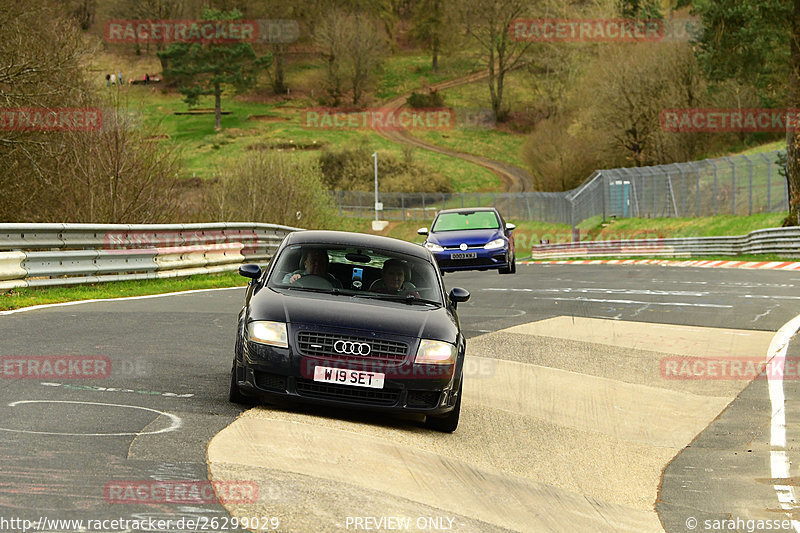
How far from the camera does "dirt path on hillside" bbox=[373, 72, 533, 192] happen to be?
104312 mm

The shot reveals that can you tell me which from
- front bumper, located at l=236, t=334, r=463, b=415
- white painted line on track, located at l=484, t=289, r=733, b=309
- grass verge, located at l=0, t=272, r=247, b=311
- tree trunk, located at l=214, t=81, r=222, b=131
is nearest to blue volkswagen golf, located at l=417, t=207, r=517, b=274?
white painted line on track, located at l=484, t=289, r=733, b=309

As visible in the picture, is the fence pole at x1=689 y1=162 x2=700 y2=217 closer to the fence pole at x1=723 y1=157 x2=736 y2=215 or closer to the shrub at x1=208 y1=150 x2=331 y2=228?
the fence pole at x1=723 y1=157 x2=736 y2=215

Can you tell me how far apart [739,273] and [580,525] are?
882 inches

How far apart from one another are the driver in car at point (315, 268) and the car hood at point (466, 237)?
1433 centimetres

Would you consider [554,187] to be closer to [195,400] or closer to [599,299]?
[599,299]

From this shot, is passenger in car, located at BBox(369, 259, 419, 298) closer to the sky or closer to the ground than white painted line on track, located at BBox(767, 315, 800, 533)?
closer to the sky

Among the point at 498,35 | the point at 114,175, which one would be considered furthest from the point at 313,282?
the point at 498,35

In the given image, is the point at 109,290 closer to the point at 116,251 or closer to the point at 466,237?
the point at 116,251

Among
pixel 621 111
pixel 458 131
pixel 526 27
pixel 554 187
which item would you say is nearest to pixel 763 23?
pixel 621 111

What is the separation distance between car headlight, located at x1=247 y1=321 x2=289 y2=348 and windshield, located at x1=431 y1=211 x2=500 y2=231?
1663 cm

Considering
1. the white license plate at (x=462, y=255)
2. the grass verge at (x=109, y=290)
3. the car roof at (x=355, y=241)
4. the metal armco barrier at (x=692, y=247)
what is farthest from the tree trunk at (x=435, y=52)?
the car roof at (x=355, y=241)

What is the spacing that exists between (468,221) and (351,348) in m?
17.1

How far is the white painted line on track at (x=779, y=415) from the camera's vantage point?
7.21 metres

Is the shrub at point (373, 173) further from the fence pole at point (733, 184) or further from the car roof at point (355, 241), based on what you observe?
the car roof at point (355, 241)
